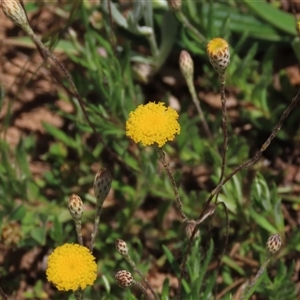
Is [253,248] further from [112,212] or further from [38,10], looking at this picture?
[38,10]

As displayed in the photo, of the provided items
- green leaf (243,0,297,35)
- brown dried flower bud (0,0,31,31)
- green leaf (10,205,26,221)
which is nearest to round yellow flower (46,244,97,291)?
brown dried flower bud (0,0,31,31)

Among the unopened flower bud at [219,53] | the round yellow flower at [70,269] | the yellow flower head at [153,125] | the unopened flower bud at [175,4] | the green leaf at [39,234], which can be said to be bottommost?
the green leaf at [39,234]

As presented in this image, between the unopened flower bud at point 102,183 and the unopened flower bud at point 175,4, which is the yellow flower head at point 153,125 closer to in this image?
the unopened flower bud at point 102,183

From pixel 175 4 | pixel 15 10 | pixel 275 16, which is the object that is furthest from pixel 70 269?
pixel 275 16

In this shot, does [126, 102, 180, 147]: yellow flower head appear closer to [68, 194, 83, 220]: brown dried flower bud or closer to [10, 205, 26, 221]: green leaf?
[68, 194, 83, 220]: brown dried flower bud

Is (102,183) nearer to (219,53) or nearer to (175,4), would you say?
(219,53)

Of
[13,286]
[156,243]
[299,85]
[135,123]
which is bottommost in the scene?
[13,286]

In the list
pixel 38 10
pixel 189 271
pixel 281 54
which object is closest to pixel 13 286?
pixel 189 271

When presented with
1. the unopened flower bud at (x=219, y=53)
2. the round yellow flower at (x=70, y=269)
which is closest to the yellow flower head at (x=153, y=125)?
the unopened flower bud at (x=219, y=53)
